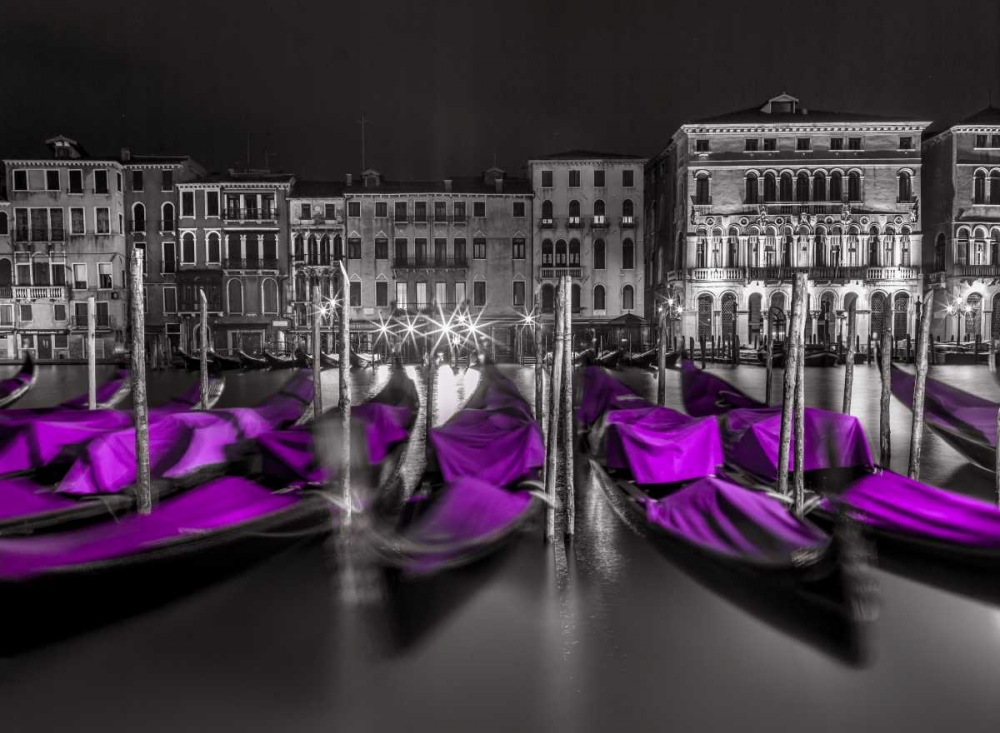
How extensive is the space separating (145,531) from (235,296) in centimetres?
3159

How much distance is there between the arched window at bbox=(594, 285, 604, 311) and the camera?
36062 mm

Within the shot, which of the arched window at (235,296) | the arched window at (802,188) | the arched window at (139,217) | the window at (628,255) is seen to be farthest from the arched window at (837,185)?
the arched window at (139,217)

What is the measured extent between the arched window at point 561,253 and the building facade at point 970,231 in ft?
50.2

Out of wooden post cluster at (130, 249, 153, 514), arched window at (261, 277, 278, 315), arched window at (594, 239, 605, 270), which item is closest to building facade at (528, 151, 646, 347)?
arched window at (594, 239, 605, 270)

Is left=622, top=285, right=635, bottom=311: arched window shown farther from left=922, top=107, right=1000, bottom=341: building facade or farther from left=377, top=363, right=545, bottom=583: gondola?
left=377, top=363, right=545, bottom=583: gondola

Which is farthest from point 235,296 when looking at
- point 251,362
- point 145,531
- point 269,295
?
point 145,531

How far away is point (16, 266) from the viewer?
1353 inches

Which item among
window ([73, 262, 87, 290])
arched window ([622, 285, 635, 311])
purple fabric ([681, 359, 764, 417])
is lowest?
purple fabric ([681, 359, 764, 417])

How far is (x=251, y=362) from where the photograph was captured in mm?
29172

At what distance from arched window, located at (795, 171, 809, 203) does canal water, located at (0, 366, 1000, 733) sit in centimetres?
3026

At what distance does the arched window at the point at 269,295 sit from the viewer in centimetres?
3519

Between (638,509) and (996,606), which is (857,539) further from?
(638,509)

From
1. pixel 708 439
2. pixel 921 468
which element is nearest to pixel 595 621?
pixel 708 439

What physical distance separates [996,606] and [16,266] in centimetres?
3788
